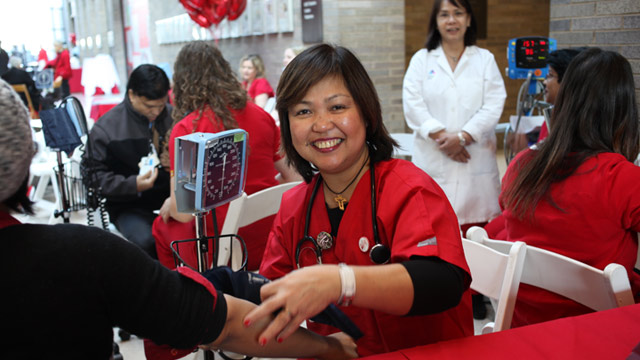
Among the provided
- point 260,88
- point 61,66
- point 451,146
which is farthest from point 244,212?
point 61,66

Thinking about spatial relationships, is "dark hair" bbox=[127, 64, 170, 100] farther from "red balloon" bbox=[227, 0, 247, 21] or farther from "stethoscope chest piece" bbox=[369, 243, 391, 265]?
"red balloon" bbox=[227, 0, 247, 21]

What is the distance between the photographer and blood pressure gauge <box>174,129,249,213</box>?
1.26m

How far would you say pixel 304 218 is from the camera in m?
1.40

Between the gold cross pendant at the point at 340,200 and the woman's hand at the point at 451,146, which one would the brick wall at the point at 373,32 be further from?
the gold cross pendant at the point at 340,200

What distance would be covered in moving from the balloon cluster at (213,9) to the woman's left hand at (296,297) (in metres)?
6.54

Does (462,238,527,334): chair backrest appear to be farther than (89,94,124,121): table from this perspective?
No

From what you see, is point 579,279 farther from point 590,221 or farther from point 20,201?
point 20,201

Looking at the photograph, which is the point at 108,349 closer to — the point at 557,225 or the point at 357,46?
the point at 557,225

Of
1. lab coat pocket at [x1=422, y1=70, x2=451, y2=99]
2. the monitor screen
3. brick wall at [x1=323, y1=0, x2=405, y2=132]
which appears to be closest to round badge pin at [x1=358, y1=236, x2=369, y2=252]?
lab coat pocket at [x1=422, y1=70, x2=451, y2=99]

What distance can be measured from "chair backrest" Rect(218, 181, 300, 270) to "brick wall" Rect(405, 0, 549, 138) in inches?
197

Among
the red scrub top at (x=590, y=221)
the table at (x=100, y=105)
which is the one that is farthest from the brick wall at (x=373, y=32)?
the table at (x=100, y=105)

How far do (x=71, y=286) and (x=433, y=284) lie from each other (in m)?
0.62

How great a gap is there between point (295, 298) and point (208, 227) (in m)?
1.40

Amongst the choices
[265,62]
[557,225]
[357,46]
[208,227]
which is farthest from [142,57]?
[557,225]
